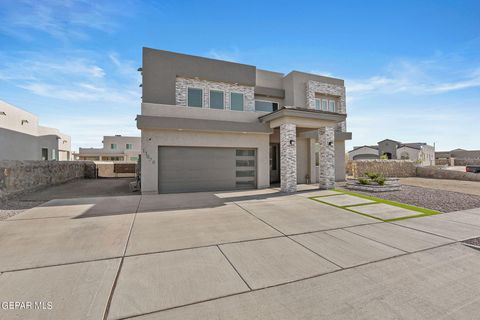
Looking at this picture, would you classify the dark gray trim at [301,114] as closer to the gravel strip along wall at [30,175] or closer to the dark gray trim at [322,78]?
the dark gray trim at [322,78]

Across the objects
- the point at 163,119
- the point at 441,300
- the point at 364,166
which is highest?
the point at 163,119

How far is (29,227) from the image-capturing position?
5.94 m

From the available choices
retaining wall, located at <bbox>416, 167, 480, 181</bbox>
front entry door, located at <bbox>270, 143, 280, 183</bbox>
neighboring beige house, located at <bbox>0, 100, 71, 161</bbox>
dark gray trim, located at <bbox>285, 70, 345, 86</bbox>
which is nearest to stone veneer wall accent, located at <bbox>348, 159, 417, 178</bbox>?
retaining wall, located at <bbox>416, 167, 480, 181</bbox>

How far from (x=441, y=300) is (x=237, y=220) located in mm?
4741

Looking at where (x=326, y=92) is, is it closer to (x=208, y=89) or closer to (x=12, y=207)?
(x=208, y=89)

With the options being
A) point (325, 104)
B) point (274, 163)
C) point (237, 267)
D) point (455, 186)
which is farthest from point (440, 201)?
point (325, 104)

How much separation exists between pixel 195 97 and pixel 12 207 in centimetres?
1001

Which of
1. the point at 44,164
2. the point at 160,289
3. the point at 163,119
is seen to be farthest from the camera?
the point at 44,164

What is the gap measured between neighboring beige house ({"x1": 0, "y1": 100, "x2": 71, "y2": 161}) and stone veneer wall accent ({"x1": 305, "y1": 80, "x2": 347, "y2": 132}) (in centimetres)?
2612

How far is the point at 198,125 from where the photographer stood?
1166cm

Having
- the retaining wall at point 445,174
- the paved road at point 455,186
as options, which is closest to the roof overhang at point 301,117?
the paved road at point 455,186

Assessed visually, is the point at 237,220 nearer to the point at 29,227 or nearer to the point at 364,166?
the point at 29,227

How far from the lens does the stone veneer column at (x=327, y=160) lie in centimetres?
1321

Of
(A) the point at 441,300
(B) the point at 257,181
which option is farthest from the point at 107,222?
(B) the point at 257,181
